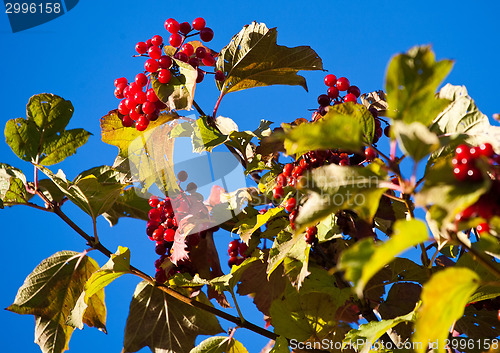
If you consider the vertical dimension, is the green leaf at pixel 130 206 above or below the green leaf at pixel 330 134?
above

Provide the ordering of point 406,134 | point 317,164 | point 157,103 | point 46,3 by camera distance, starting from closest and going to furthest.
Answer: point 406,134
point 317,164
point 157,103
point 46,3

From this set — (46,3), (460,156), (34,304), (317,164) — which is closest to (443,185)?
(460,156)

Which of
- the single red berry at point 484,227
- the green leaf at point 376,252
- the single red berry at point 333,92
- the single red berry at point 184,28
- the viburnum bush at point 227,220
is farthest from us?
the single red berry at point 184,28

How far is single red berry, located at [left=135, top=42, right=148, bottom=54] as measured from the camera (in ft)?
2.38

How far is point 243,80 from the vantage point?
0.72m

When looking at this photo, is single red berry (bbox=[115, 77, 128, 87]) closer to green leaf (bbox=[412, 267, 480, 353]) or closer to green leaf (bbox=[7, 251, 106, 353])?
green leaf (bbox=[7, 251, 106, 353])

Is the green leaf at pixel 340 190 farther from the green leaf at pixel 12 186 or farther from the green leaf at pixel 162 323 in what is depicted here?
the green leaf at pixel 12 186

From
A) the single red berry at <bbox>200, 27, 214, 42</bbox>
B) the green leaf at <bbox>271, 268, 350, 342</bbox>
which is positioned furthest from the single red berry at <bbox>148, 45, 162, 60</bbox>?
the green leaf at <bbox>271, 268, 350, 342</bbox>

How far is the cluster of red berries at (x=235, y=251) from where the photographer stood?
28.4 inches

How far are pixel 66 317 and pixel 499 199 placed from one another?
583 mm

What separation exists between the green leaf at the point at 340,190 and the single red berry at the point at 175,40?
0.45 m

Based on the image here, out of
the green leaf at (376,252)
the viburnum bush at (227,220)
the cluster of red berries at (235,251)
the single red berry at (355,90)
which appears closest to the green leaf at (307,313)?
the viburnum bush at (227,220)

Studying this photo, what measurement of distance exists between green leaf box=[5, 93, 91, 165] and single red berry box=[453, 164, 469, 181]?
1.96 ft

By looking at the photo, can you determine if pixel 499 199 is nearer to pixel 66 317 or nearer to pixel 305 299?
pixel 305 299
